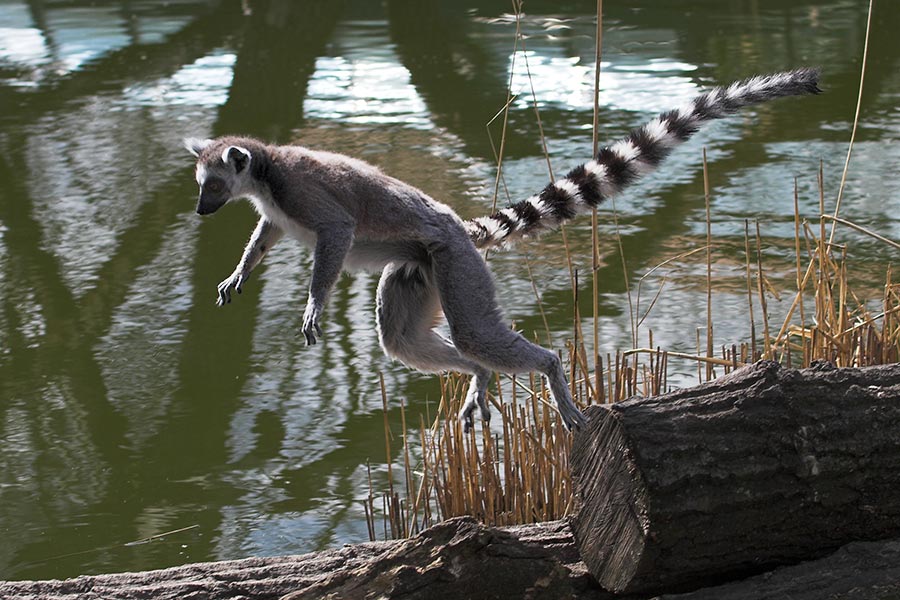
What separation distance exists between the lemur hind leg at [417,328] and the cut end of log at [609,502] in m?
0.62

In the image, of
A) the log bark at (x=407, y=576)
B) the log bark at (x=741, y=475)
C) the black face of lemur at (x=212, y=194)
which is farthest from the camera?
the black face of lemur at (x=212, y=194)

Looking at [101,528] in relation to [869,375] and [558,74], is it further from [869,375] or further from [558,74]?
[558,74]

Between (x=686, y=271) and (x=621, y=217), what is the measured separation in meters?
0.75

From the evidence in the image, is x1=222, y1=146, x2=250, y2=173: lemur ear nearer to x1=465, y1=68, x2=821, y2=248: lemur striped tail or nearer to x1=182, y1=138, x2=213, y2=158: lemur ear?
x1=182, y1=138, x2=213, y2=158: lemur ear

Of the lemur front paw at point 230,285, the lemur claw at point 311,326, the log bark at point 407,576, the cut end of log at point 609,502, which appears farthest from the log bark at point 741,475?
the lemur front paw at point 230,285

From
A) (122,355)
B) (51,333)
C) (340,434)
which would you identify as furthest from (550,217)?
(51,333)

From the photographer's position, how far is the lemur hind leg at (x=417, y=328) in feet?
11.6

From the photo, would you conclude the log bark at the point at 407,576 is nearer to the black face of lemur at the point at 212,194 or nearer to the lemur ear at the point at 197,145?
the black face of lemur at the point at 212,194

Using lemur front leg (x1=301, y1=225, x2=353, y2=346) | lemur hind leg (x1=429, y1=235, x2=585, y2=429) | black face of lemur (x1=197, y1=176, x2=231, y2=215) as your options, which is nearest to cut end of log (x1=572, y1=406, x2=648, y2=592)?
lemur hind leg (x1=429, y1=235, x2=585, y2=429)

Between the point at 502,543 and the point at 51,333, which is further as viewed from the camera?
the point at 51,333

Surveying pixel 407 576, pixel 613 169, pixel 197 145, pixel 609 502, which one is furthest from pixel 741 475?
pixel 197 145

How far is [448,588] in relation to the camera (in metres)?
2.86

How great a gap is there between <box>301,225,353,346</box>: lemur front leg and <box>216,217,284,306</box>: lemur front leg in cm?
24

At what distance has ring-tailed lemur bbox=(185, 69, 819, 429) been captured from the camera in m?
3.26
